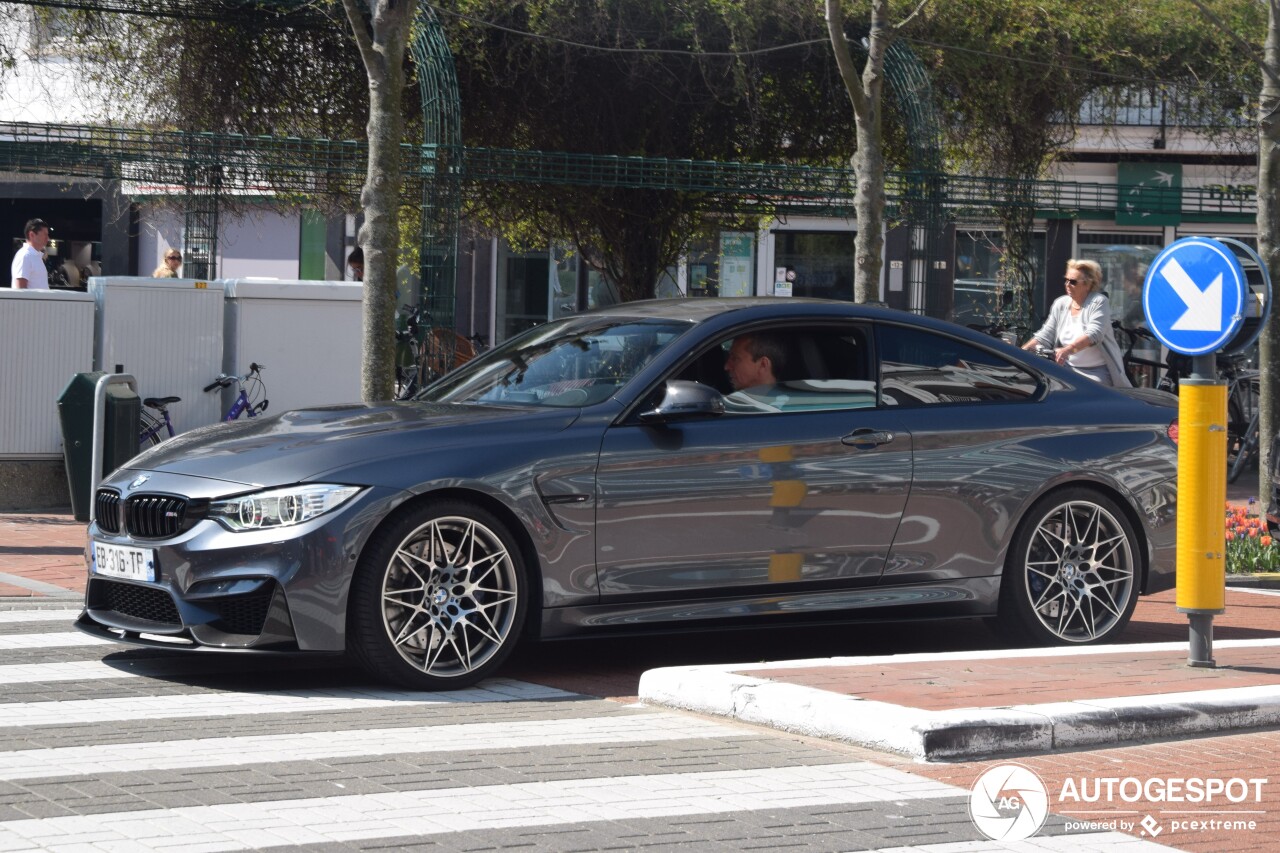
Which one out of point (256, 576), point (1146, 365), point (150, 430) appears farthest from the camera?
point (1146, 365)

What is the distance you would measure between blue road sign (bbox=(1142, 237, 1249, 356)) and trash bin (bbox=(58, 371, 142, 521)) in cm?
707

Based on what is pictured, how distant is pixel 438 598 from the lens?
664 centimetres

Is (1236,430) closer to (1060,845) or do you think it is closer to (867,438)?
(867,438)

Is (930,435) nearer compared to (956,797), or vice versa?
(956,797)

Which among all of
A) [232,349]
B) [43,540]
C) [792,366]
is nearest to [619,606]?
[792,366]

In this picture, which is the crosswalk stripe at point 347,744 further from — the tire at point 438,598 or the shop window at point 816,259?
the shop window at point 816,259

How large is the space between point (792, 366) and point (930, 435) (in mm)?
691

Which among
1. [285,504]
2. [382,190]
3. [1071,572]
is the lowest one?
[1071,572]

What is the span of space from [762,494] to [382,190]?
4.75m

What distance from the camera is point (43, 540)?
37.9 ft

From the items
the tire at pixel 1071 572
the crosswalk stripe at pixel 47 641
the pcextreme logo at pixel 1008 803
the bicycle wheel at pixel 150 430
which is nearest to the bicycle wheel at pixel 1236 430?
the tire at pixel 1071 572

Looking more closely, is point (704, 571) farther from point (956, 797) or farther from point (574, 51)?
point (574, 51)

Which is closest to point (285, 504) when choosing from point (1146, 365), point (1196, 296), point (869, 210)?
point (1196, 296)

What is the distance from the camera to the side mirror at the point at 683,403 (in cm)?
696
